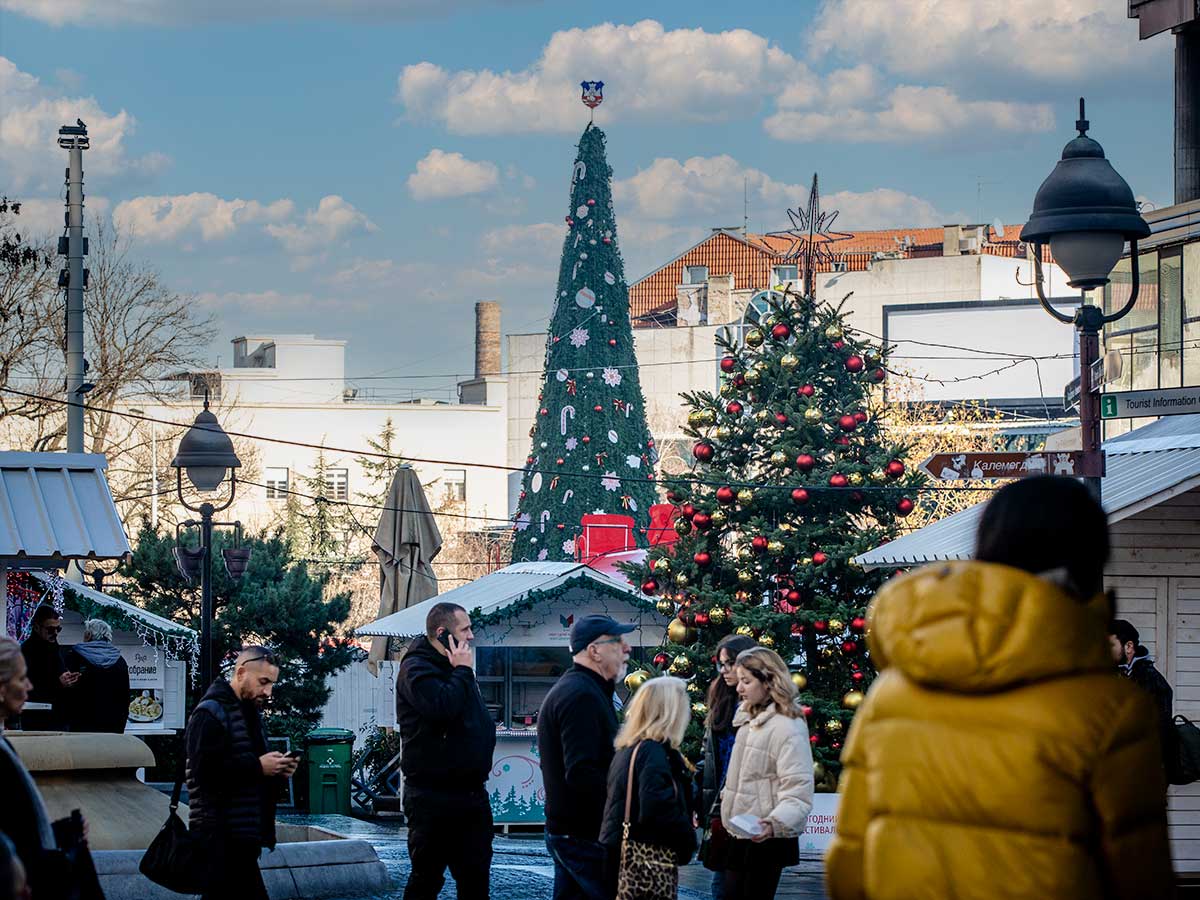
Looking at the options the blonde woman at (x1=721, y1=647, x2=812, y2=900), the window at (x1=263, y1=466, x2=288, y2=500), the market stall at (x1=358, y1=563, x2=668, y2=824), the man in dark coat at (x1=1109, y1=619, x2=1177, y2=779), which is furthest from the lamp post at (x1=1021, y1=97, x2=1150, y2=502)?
the window at (x1=263, y1=466, x2=288, y2=500)

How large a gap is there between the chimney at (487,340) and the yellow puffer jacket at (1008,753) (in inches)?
3200

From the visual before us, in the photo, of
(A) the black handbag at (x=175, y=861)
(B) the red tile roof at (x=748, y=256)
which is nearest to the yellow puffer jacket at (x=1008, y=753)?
(A) the black handbag at (x=175, y=861)

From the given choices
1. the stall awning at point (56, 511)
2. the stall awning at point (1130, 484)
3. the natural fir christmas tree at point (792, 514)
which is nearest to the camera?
the stall awning at point (56, 511)

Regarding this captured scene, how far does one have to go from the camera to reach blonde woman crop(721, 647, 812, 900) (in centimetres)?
817

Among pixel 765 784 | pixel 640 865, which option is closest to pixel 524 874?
pixel 765 784

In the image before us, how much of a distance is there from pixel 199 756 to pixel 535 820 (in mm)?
11662

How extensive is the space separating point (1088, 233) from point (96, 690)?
7949 millimetres

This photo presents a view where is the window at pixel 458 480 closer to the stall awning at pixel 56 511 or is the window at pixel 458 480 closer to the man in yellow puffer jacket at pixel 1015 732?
the stall awning at pixel 56 511

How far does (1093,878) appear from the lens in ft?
13.0

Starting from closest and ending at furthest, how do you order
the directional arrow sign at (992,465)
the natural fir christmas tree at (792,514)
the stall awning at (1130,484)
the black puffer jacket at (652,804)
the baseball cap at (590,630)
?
the black puffer jacket at (652,804) < the baseball cap at (590,630) < the directional arrow sign at (992,465) < the stall awning at (1130,484) < the natural fir christmas tree at (792,514)

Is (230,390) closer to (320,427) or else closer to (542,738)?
(320,427)

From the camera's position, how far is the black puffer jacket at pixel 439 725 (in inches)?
344

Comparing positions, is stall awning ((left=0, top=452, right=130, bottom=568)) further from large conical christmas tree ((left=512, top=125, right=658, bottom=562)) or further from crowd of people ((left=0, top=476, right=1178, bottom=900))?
large conical christmas tree ((left=512, top=125, right=658, bottom=562))

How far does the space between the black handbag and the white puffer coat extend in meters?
2.41
